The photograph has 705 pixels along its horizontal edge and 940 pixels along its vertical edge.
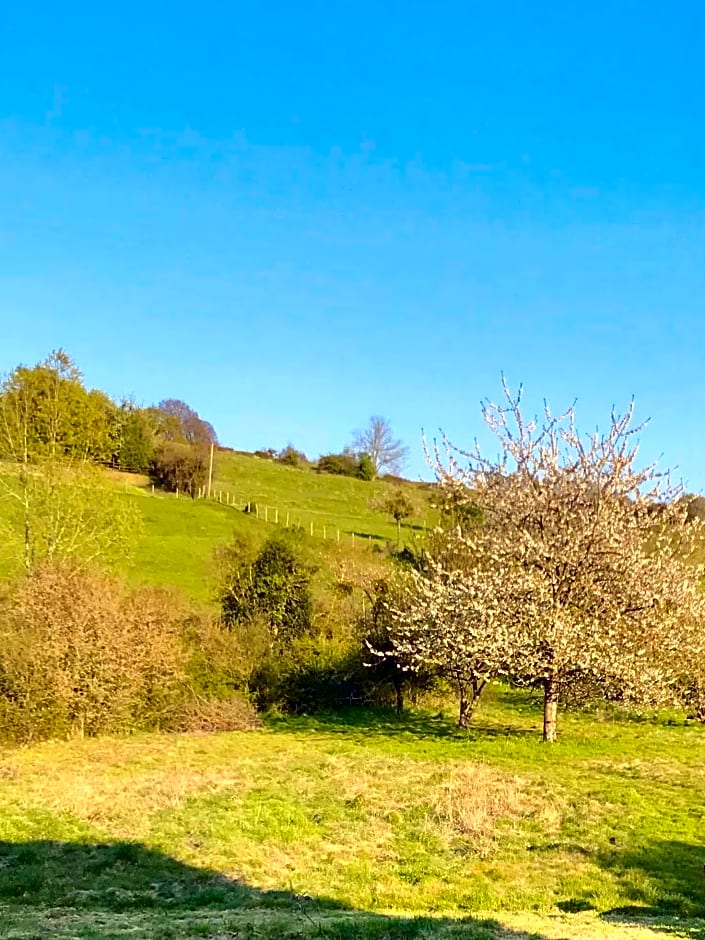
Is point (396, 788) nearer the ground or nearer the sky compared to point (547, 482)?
nearer the ground

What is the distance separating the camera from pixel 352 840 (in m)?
10.6

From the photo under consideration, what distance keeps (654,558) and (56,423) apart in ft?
65.7

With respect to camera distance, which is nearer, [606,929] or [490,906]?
[606,929]

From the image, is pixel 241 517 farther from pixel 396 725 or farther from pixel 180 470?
pixel 396 725

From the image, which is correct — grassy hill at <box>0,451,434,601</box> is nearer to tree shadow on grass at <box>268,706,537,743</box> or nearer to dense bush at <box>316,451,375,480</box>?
dense bush at <box>316,451,375,480</box>

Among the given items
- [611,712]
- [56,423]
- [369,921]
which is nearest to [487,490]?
[611,712]

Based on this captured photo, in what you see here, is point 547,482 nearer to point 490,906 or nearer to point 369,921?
point 490,906

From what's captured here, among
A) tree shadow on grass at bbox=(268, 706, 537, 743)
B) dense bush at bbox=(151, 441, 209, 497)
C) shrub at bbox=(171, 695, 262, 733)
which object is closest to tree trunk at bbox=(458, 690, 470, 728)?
tree shadow on grass at bbox=(268, 706, 537, 743)

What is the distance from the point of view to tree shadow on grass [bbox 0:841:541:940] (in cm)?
670

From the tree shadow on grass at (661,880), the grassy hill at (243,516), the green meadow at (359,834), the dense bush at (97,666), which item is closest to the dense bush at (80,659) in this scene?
the dense bush at (97,666)

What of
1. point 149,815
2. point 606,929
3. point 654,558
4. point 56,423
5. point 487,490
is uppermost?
point 56,423

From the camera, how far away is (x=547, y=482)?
17266 millimetres

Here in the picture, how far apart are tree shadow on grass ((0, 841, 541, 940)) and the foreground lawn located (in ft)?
0.11

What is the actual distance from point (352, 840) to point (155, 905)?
3002 millimetres
